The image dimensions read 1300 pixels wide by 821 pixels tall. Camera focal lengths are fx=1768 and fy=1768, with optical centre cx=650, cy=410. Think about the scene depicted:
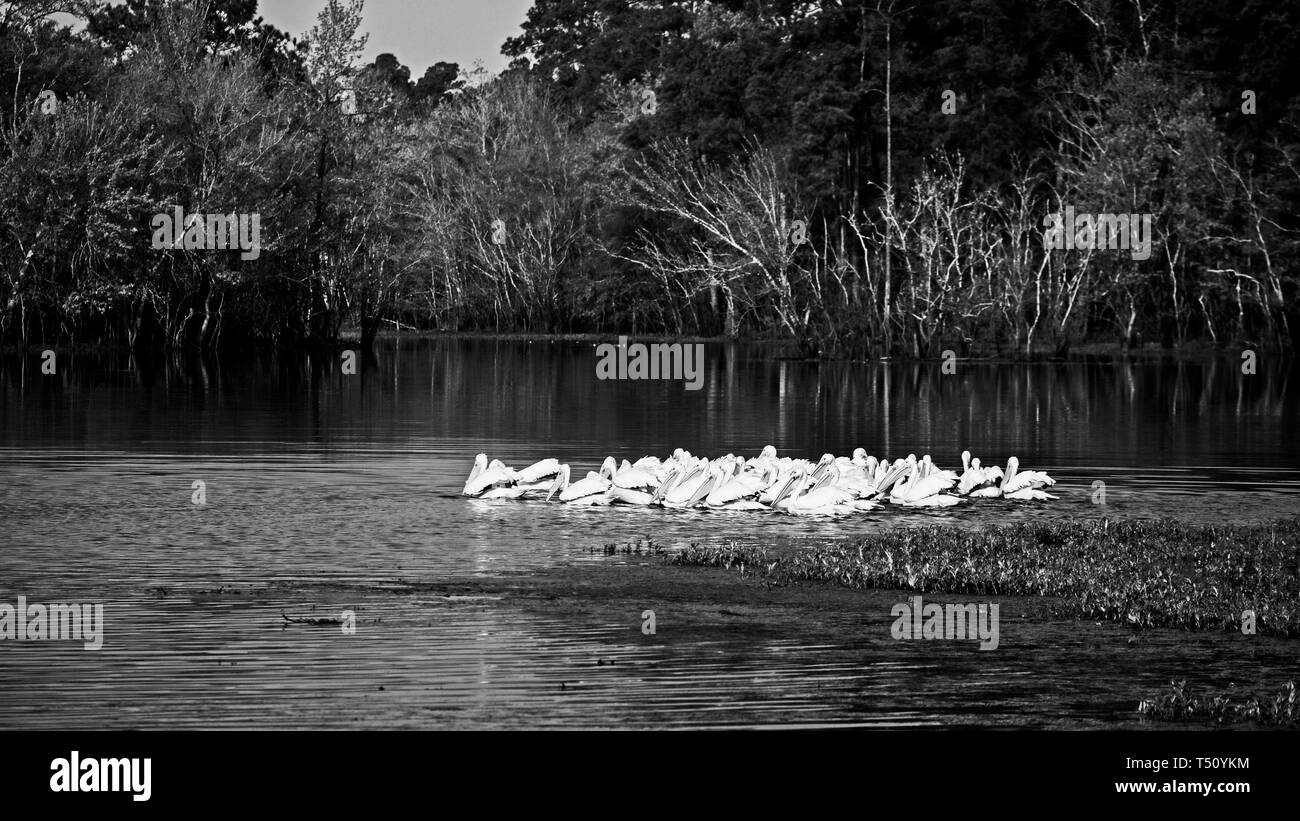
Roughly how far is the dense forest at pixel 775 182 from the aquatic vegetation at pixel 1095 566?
1487 inches

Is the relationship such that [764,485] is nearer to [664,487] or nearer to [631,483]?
[664,487]

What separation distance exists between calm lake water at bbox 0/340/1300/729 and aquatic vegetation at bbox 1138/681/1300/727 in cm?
29

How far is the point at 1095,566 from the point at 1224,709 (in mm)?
5285

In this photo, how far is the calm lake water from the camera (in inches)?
430

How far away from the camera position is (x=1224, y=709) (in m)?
10.7

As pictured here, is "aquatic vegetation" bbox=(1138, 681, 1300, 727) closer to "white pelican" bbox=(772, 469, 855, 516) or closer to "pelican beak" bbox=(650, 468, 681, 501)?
"white pelican" bbox=(772, 469, 855, 516)

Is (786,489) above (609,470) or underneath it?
underneath

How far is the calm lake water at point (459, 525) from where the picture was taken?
1093 cm

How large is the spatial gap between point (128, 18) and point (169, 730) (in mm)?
88132

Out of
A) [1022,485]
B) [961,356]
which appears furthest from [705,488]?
[961,356]

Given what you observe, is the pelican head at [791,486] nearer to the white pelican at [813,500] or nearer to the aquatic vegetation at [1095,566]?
the white pelican at [813,500]

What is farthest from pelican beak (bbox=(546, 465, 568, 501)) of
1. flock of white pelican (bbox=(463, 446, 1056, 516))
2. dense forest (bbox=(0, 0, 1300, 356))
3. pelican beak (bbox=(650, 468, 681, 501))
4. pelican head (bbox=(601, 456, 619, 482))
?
dense forest (bbox=(0, 0, 1300, 356))

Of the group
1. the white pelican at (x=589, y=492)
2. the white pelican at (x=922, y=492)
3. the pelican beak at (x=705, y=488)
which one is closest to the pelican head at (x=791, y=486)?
the pelican beak at (x=705, y=488)

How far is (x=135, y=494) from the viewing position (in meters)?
21.6
